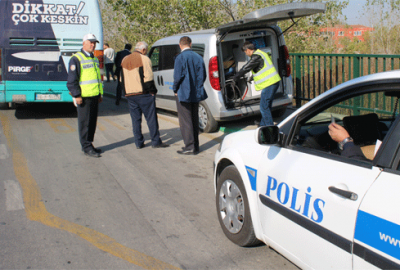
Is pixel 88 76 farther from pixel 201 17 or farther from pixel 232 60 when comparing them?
pixel 201 17

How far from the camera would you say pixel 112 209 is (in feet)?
15.7

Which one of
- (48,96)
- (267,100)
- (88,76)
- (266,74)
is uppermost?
(88,76)

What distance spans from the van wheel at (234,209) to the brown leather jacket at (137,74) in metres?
3.84

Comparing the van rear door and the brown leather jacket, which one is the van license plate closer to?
the brown leather jacket

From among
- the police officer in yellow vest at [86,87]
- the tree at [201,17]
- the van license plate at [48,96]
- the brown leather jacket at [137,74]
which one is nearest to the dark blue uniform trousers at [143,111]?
the brown leather jacket at [137,74]

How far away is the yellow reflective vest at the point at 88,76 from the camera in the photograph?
6938 millimetres

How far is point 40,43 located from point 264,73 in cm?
547

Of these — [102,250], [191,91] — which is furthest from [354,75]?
[102,250]

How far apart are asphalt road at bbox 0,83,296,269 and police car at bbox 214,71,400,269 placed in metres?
0.40

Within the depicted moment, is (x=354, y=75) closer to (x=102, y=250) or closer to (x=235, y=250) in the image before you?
(x=235, y=250)

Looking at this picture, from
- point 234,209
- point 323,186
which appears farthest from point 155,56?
point 323,186

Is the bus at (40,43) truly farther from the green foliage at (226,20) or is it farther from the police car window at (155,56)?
the green foliage at (226,20)

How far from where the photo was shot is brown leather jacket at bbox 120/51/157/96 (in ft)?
→ 24.5

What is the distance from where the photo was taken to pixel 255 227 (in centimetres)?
349
